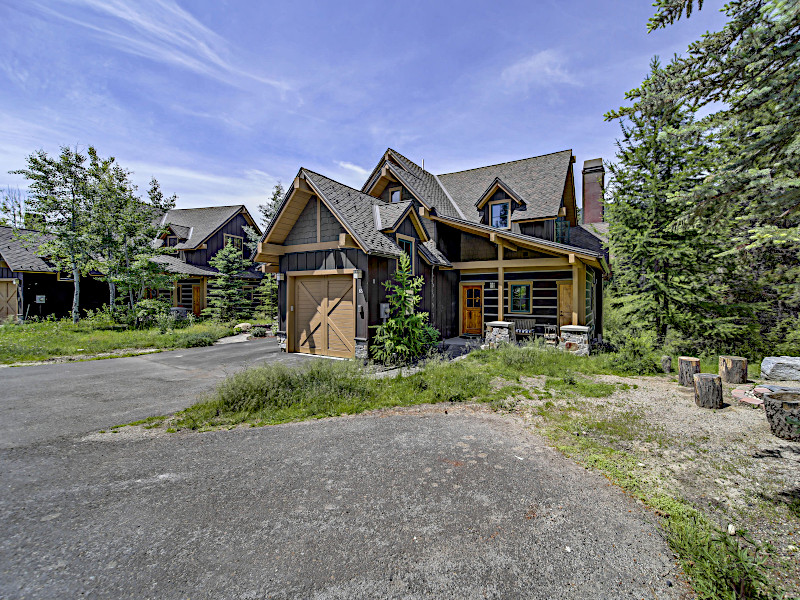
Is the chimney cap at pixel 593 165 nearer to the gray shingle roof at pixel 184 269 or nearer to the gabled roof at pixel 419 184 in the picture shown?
the gabled roof at pixel 419 184

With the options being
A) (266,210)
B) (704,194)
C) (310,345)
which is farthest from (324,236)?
(266,210)

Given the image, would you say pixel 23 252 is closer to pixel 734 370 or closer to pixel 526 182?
pixel 526 182

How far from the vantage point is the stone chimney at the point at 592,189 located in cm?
2089

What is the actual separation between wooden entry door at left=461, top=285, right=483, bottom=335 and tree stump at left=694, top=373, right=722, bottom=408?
9798 millimetres

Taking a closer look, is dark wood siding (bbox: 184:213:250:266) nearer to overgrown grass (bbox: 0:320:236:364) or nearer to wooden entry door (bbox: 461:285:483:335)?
overgrown grass (bbox: 0:320:236:364)

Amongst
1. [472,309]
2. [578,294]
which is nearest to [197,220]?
[472,309]

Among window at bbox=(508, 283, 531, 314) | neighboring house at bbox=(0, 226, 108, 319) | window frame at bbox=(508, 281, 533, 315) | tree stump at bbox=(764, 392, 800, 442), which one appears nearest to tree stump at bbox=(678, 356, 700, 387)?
tree stump at bbox=(764, 392, 800, 442)

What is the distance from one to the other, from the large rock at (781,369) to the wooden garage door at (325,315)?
10.8 metres

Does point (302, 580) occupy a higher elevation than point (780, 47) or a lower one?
lower

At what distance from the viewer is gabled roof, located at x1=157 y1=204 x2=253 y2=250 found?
26.2 m

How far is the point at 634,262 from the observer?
11.7 metres

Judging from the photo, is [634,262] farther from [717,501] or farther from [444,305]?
[717,501]

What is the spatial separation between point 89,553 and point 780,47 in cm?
907

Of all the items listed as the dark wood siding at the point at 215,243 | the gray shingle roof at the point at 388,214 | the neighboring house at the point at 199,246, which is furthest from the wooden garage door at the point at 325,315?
the dark wood siding at the point at 215,243
